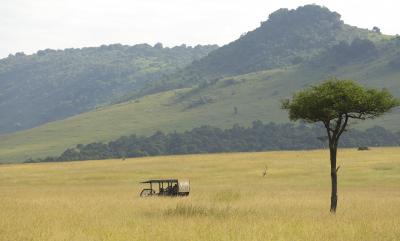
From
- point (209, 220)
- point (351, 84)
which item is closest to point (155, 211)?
point (209, 220)

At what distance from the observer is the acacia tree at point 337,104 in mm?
31542

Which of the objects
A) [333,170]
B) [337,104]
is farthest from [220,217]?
[337,104]

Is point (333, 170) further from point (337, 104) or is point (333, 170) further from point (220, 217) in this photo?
point (220, 217)

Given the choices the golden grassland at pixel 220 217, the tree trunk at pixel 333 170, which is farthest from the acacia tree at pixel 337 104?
the golden grassland at pixel 220 217

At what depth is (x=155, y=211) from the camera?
1262 inches

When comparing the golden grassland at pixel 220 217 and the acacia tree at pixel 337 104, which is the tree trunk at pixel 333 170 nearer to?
the acacia tree at pixel 337 104

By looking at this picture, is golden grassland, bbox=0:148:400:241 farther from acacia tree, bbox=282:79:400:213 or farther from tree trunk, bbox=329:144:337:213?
acacia tree, bbox=282:79:400:213

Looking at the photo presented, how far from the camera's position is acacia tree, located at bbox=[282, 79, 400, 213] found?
31.5 meters

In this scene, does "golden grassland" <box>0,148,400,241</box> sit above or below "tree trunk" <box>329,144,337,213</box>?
below

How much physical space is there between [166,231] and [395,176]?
46.9m

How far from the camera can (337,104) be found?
103 feet

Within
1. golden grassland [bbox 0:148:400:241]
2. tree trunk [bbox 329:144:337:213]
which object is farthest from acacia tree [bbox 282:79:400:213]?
golden grassland [bbox 0:148:400:241]

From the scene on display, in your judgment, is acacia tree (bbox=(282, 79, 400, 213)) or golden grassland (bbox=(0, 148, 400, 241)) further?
acacia tree (bbox=(282, 79, 400, 213))

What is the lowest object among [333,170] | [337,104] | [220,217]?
[220,217]
